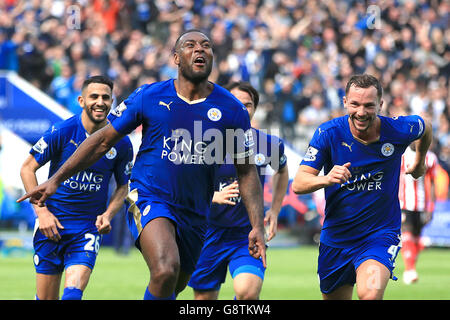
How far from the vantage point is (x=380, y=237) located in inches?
294

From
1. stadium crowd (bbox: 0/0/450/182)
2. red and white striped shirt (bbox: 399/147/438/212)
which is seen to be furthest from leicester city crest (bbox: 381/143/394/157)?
stadium crowd (bbox: 0/0/450/182)

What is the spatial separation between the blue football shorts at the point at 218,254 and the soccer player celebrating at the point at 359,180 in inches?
53.7

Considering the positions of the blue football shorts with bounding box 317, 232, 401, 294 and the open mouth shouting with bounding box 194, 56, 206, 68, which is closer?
the open mouth shouting with bounding box 194, 56, 206, 68

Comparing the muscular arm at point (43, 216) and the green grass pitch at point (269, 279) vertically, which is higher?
the muscular arm at point (43, 216)

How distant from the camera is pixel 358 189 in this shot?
763cm

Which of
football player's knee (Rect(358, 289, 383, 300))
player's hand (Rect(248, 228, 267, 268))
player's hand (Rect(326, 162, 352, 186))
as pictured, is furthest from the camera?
football player's knee (Rect(358, 289, 383, 300))

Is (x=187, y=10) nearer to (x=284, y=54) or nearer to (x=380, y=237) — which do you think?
(x=284, y=54)

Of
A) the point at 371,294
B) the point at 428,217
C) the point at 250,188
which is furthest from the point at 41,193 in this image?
the point at 428,217

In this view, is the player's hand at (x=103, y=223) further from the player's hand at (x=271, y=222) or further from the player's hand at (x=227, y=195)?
the player's hand at (x=271, y=222)

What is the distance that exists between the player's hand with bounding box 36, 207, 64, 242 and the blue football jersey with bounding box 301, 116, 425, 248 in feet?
8.01

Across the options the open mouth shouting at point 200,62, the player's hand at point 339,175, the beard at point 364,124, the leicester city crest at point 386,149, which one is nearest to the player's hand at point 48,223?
the open mouth shouting at point 200,62

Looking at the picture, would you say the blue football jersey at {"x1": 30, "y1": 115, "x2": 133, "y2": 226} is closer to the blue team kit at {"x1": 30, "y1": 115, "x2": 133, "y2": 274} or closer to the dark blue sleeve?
the blue team kit at {"x1": 30, "y1": 115, "x2": 133, "y2": 274}

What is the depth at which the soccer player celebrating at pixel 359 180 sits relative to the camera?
7.41m

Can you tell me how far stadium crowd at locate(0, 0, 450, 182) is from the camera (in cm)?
2209
